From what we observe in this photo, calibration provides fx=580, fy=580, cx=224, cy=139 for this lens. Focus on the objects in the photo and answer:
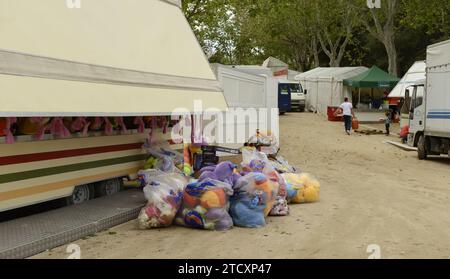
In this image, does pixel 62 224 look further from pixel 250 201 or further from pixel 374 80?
pixel 374 80

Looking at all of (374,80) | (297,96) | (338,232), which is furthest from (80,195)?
(297,96)

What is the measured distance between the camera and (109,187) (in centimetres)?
947

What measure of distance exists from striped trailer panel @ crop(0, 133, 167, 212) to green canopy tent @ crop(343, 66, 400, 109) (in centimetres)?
2613

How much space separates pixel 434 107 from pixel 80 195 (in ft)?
39.8

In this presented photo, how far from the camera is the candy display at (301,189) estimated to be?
9.79 m

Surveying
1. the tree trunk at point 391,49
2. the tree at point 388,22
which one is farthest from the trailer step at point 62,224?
the tree trunk at point 391,49

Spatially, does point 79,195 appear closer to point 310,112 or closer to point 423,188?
point 423,188

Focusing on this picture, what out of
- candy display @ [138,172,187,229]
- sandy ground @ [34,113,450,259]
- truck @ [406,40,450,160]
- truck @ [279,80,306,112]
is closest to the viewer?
sandy ground @ [34,113,450,259]

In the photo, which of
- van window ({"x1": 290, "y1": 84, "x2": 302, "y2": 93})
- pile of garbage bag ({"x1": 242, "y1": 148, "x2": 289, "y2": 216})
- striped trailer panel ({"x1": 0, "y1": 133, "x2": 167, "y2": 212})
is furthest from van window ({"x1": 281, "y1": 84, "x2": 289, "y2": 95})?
striped trailer panel ({"x1": 0, "y1": 133, "x2": 167, "y2": 212})

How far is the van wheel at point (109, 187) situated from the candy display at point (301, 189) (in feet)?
9.26

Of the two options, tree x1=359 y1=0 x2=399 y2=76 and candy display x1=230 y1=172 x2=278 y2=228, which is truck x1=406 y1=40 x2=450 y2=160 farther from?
tree x1=359 y1=0 x2=399 y2=76

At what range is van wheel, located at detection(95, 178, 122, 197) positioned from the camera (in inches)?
362

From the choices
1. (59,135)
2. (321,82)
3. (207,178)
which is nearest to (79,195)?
(59,135)
